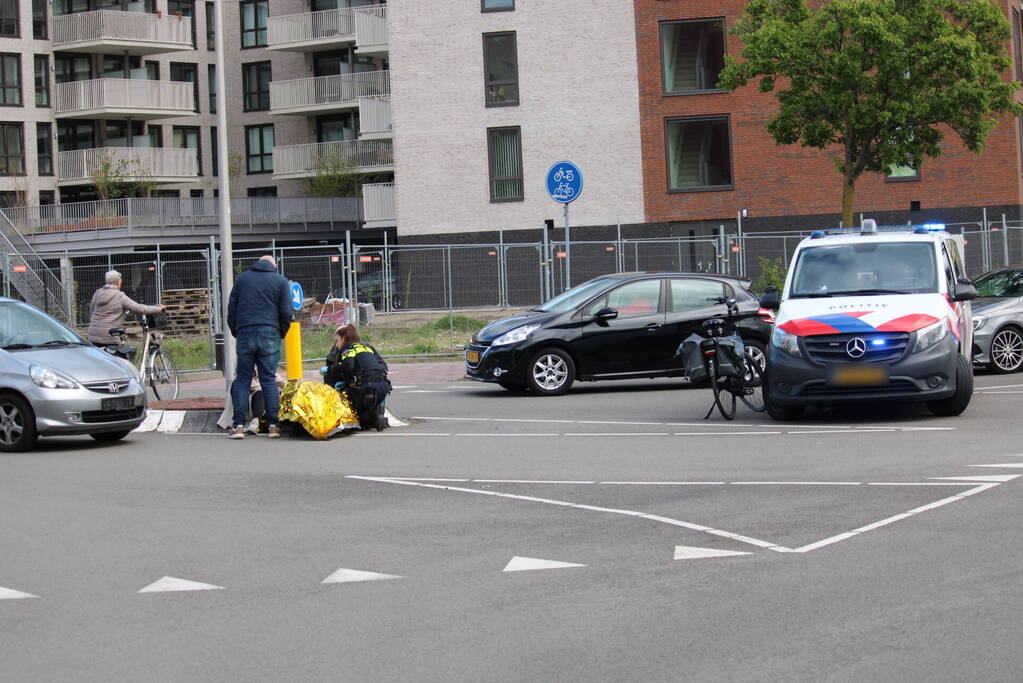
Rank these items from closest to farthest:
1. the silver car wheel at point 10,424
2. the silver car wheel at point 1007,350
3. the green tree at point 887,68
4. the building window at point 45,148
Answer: the silver car wheel at point 10,424 → the silver car wheel at point 1007,350 → the green tree at point 887,68 → the building window at point 45,148

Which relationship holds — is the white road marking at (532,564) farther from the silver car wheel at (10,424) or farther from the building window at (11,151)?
the building window at (11,151)

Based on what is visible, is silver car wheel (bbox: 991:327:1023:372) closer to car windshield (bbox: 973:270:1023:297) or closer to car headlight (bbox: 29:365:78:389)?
car windshield (bbox: 973:270:1023:297)

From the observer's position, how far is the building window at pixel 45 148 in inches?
2099

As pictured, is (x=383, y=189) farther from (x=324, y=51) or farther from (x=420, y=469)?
(x=420, y=469)

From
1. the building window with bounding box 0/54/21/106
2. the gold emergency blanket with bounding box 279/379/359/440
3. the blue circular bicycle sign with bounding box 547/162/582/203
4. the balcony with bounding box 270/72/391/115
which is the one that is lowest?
the gold emergency blanket with bounding box 279/379/359/440

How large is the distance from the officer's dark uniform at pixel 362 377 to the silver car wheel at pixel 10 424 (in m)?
3.22

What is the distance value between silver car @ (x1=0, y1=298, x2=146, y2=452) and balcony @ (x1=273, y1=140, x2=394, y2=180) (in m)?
35.4

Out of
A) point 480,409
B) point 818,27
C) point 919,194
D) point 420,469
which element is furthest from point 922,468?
point 919,194

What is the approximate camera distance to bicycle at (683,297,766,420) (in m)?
15.0

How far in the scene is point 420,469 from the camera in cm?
1182

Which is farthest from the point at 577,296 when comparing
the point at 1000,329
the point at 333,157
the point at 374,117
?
the point at 333,157

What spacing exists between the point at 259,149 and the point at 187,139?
3.23 m

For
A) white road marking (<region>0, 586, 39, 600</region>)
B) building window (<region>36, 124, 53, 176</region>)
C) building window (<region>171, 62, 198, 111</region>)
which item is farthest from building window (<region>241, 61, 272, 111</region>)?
white road marking (<region>0, 586, 39, 600</region>)

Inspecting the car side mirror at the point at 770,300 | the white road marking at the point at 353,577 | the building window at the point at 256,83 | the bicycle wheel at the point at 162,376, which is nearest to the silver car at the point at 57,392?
the bicycle wheel at the point at 162,376
